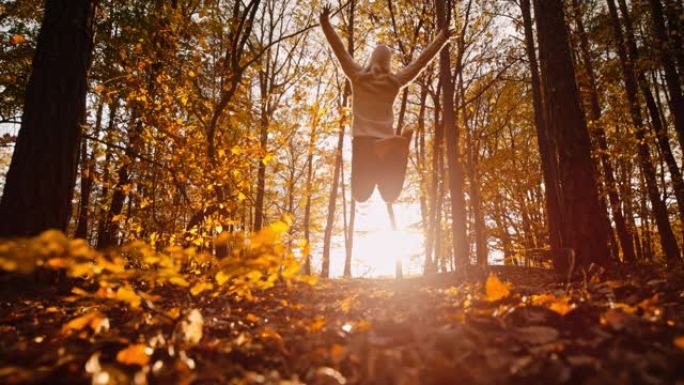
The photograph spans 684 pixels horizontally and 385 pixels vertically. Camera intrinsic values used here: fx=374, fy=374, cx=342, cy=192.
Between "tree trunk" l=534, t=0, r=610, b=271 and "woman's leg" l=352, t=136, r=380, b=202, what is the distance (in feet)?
6.46

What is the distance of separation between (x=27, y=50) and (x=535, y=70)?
13043 mm

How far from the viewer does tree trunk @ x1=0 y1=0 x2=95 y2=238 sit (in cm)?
314

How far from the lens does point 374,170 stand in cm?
411

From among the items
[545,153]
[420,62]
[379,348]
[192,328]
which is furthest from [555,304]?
[545,153]

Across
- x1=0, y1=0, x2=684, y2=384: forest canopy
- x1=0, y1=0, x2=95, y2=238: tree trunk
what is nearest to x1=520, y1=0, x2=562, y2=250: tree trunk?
x1=0, y1=0, x2=684, y2=384: forest canopy

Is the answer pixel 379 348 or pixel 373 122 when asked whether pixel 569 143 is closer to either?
pixel 373 122

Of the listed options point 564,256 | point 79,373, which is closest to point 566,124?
point 564,256

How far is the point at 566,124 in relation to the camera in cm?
398

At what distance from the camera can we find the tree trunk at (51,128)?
314 cm

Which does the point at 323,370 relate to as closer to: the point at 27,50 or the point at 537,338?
the point at 537,338

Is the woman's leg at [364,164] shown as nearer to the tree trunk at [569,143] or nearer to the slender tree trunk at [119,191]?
the tree trunk at [569,143]

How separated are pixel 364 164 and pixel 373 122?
0.49 metres

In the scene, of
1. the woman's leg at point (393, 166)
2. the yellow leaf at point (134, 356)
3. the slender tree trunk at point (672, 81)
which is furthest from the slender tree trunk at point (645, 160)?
the yellow leaf at point (134, 356)

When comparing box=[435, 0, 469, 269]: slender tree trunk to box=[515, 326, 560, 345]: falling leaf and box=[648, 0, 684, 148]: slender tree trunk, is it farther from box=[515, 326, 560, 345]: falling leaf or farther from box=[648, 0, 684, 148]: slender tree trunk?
box=[515, 326, 560, 345]: falling leaf
